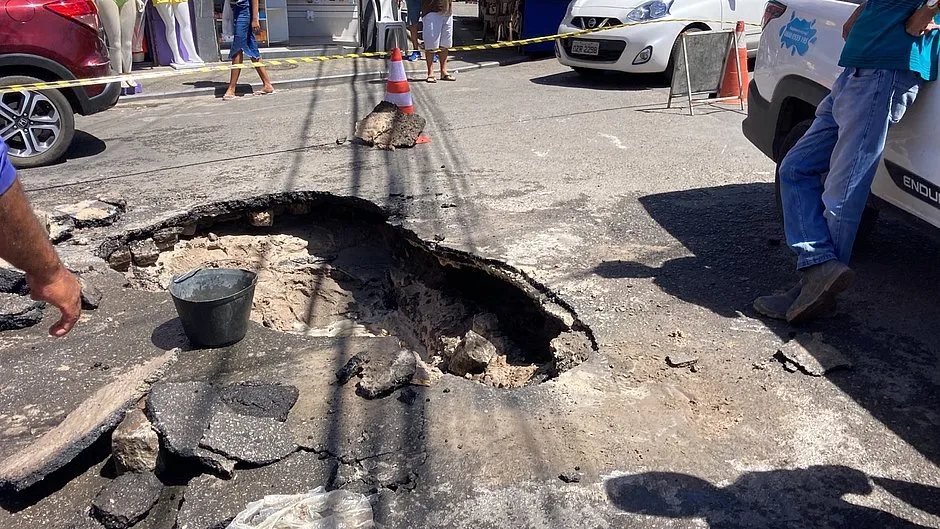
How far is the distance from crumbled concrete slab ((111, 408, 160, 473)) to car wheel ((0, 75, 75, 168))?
509cm

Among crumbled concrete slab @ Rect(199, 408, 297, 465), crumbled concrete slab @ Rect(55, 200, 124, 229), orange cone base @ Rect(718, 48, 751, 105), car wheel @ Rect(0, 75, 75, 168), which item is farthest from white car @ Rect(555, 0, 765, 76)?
crumbled concrete slab @ Rect(199, 408, 297, 465)

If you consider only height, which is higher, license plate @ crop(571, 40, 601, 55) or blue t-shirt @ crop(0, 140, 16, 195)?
license plate @ crop(571, 40, 601, 55)

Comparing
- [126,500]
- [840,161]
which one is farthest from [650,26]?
[126,500]

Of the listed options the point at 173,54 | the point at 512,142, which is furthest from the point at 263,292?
the point at 173,54

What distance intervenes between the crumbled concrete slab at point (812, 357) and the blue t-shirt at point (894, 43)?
4.63 ft

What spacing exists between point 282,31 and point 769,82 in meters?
11.8

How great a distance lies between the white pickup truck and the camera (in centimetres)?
368

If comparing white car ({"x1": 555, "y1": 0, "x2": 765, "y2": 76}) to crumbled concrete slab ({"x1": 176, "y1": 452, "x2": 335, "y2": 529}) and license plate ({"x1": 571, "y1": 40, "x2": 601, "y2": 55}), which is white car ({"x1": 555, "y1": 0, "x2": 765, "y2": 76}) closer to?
license plate ({"x1": 571, "y1": 40, "x2": 601, "y2": 55})

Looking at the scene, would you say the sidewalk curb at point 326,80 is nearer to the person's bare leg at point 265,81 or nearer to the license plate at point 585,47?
the person's bare leg at point 265,81

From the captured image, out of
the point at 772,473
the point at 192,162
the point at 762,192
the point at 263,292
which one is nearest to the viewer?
the point at 772,473

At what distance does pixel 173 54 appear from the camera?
12.6 meters

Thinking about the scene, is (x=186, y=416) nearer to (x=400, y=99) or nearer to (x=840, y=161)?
(x=840, y=161)

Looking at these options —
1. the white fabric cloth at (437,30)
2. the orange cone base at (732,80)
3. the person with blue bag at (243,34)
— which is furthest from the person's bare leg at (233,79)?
the orange cone base at (732,80)

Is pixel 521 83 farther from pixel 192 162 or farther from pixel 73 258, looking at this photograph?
pixel 73 258
